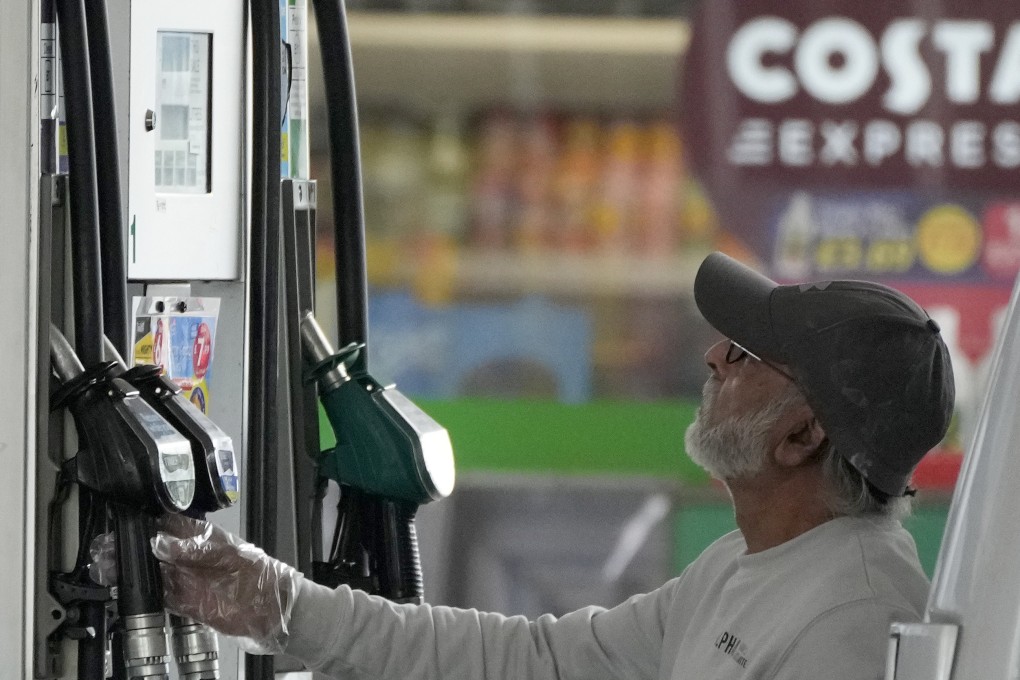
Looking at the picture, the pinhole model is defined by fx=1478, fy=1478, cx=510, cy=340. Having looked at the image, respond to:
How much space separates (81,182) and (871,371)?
30.1 inches

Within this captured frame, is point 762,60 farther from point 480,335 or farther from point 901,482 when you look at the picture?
point 901,482

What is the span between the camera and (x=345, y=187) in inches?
67.2

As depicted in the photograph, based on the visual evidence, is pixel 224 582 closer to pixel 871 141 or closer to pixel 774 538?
pixel 774 538

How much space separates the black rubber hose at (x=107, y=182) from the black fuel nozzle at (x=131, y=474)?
0.25 ft

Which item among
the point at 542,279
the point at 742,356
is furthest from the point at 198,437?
the point at 542,279

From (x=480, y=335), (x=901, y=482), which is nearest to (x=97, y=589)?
(x=901, y=482)

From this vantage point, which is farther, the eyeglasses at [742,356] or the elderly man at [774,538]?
the eyeglasses at [742,356]

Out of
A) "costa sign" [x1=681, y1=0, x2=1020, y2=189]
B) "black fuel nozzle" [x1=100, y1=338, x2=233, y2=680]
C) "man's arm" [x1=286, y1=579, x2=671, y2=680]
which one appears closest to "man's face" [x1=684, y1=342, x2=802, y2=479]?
"man's arm" [x1=286, y1=579, x2=671, y2=680]

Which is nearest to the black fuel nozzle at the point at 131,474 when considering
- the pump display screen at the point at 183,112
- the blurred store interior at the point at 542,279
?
the pump display screen at the point at 183,112

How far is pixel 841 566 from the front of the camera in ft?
4.61

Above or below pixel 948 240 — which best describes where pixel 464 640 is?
below

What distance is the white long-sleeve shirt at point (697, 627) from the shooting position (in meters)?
1.35

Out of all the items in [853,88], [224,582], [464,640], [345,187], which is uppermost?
[853,88]

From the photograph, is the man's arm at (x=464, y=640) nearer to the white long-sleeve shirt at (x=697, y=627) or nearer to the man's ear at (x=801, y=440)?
the white long-sleeve shirt at (x=697, y=627)
